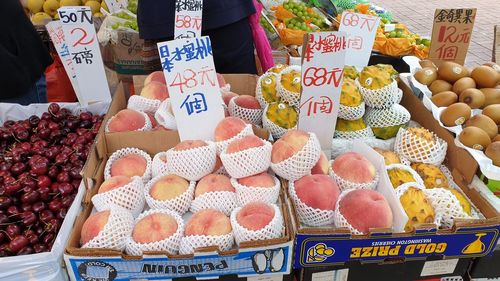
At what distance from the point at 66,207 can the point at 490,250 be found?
1.72 m

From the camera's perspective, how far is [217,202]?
5.18ft

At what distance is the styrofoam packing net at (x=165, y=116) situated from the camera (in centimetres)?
191

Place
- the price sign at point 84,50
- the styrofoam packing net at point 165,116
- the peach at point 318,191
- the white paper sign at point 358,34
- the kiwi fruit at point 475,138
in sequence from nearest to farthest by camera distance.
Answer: the peach at point 318,191
the kiwi fruit at point 475,138
the styrofoam packing net at point 165,116
the price sign at point 84,50
the white paper sign at point 358,34

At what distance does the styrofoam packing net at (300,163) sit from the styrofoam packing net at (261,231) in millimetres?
224

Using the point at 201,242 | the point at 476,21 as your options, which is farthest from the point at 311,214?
the point at 476,21

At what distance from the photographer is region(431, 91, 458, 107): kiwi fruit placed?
2.09 m

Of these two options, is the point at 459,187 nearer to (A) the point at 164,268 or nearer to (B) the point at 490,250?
(B) the point at 490,250

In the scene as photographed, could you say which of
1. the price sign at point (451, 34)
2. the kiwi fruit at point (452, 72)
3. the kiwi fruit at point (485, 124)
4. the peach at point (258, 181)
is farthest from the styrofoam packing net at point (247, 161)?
the price sign at point (451, 34)

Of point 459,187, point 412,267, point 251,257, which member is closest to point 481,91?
point 459,187

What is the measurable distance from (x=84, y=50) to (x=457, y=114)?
6.57 ft

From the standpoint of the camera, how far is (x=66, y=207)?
173 centimetres

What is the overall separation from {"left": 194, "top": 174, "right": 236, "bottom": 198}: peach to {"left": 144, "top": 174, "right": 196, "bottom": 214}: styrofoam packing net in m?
0.03

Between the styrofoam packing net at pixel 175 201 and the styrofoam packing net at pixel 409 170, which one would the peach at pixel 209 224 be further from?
the styrofoam packing net at pixel 409 170

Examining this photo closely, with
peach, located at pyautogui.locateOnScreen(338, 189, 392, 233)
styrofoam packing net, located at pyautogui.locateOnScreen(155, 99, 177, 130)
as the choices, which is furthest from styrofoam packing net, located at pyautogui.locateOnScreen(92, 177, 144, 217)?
peach, located at pyautogui.locateOnScreen(338, 189, 392, 233)
